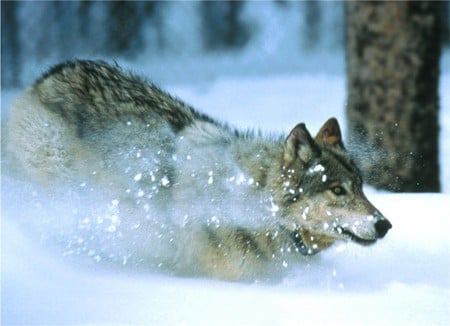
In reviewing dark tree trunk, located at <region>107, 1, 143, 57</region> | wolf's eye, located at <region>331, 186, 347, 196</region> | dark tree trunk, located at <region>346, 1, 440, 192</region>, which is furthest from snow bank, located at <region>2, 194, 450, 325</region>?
dark tree trunk, located at <region>107, 1, 143, 57</region>

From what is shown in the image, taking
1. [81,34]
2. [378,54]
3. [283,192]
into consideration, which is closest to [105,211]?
[283,192]

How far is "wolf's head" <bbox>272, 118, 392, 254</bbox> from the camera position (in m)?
5.13

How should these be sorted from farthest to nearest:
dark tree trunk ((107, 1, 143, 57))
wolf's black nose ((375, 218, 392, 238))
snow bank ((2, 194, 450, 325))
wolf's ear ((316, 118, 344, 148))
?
dark tree trunk ((107, 1, 143, 57))
wolf's ear ((316, 118, 344, 148))
wolf's black nose ((375, 218, 392, 238))
snow bank ((2, 194, 450, 325))

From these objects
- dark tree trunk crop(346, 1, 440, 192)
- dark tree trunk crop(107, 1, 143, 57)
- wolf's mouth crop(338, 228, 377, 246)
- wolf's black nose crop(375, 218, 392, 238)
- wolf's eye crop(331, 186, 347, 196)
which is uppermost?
dark tree trunk crop(107, 1, 143, 57)

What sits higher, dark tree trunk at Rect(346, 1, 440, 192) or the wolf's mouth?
dark tree trunk at Rect(346, 1, 440, 192)

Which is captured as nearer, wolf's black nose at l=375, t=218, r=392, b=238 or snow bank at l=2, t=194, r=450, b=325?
snow bank at l=2, t=194, r=450, b=325

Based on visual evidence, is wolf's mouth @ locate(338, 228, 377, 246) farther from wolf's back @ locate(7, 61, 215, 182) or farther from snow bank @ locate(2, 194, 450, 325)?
wolf's back @ locate(7, 61, 215, 182)

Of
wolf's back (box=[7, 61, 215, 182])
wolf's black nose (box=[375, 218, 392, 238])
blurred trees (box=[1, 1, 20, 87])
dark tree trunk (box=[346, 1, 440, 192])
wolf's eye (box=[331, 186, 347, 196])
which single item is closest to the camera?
wolf's black nose (box=[375, 218, 392, 238])

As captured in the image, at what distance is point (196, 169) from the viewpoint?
219 inches

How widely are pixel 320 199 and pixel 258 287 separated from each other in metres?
0.68

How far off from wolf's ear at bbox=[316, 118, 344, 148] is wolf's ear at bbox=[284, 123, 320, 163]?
0.27 meters

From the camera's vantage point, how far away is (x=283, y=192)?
5332 millimetres

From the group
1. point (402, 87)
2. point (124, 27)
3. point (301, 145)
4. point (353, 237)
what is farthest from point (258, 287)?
point (124, 27)

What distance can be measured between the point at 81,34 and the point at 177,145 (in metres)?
17.6
